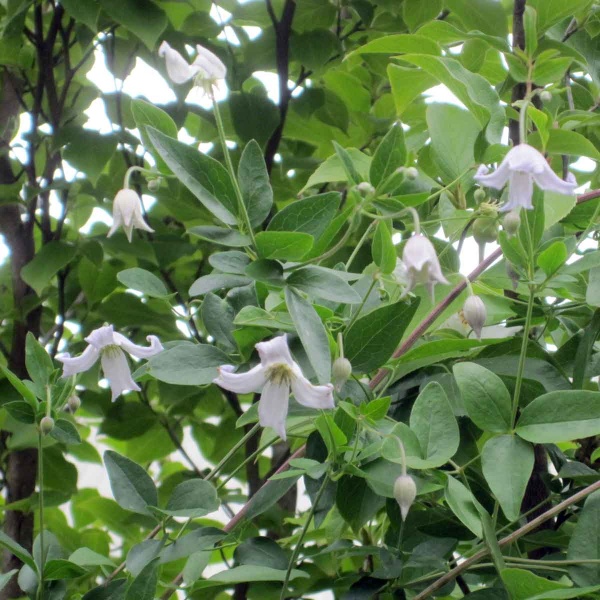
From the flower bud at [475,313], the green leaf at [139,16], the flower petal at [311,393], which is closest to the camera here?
the flower petal at [311,393]

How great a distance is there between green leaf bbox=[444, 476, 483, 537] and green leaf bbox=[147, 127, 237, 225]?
0.21 m

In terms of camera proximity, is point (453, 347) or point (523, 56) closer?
point (453, 347)

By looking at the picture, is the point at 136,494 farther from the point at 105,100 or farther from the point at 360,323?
the point at 105,100

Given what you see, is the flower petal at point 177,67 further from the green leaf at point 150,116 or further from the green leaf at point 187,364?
the green leaf at point 187,364

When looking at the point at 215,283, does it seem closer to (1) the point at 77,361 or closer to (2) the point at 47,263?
(1) the point at 77,361

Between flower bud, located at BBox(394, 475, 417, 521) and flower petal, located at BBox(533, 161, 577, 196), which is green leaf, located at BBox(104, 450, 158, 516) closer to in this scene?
flower bud, located at BBox(394, 475, 417, 521)

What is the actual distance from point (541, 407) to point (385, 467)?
0.10 meters

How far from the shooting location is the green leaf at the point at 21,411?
578 mm

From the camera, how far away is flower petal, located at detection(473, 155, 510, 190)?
49 centimetres

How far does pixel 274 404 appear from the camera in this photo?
19.5 inches

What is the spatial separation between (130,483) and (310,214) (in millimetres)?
239

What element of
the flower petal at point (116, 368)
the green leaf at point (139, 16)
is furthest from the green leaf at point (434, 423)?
the green leaf at point (139, 16)

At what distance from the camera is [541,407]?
52cm

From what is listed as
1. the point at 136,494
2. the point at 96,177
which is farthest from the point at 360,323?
the point at 96,177
